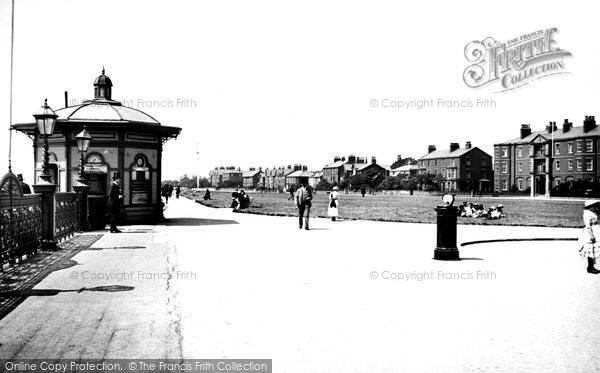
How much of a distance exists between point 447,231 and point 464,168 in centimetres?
9429

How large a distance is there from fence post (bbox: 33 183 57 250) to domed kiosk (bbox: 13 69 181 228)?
24.8 feet

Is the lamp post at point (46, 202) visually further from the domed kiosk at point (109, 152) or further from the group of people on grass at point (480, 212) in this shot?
the group of people on grass at point (480, 212)

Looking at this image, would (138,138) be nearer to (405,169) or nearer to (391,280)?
(391,280)

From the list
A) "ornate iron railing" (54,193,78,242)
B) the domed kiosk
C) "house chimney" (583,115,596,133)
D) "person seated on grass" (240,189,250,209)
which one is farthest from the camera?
"house chimney" (583,115,596,133)

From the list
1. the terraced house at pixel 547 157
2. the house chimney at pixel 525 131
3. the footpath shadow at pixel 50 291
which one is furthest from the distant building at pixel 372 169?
the footpath shadow at pixel 50 291

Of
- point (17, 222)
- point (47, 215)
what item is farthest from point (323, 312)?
point (47, 215)

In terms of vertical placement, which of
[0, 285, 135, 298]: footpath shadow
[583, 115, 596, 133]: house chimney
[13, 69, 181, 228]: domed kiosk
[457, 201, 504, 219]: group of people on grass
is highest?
[583, 115, 596, 133]: house chimney

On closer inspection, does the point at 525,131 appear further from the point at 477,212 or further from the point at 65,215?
the point at 65,215

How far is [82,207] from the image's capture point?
19.3m

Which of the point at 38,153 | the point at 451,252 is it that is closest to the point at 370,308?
the point at 451,252

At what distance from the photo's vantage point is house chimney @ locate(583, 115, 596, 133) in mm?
73188

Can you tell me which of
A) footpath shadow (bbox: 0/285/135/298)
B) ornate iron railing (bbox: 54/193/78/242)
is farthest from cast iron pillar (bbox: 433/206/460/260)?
ornate iron railing (bbox: 54/193/78/242)

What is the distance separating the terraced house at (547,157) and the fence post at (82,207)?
58011 millimetres

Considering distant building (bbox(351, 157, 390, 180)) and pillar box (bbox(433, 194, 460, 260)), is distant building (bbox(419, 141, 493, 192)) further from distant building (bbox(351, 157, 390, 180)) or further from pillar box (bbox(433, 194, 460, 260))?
pillar box (bbox(433, 194, 460, 260))
